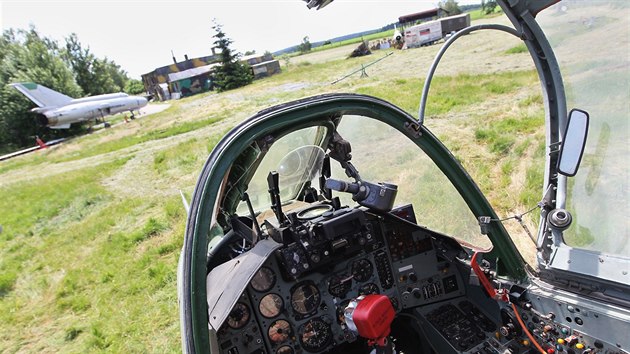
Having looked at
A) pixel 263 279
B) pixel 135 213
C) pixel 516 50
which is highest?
pixel 516 50

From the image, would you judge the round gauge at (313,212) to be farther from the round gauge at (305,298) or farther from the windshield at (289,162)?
the round gauge at (305,298)

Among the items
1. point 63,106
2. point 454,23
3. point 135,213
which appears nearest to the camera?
point 135,213

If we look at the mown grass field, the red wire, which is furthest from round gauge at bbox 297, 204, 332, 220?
the mown grass field

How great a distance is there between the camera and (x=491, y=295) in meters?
2.52

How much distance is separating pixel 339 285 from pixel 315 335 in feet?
1.17

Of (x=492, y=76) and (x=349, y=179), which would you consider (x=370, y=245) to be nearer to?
(x=349, y=179)

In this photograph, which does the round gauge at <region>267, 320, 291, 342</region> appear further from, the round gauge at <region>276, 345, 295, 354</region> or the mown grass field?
the mown grass field

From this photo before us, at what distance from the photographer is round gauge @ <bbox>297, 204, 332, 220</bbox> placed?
2587 millimetres

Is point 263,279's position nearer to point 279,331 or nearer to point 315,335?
point 279,331

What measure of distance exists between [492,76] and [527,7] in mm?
12439

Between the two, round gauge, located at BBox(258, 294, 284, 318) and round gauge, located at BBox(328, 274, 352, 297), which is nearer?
round gauge, located at BBox(258, 294, 284, 318)

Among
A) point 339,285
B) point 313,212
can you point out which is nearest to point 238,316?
point 339,285

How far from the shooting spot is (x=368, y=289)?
269cm

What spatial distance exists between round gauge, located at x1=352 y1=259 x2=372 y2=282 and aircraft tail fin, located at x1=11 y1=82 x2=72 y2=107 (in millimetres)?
34190
